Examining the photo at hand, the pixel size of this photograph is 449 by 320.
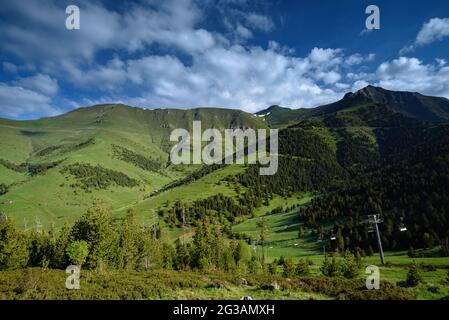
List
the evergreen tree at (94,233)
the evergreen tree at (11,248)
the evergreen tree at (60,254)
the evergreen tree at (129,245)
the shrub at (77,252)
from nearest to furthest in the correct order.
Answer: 1. the shrub at (77,252)
2. the evergreen tree at (94,233)
3. the evergreen tree at (11,248)
4. the evergreen tree at (60,254)
5. the evergreen tree at (129,245)

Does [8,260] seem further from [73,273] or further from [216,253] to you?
[216,253]

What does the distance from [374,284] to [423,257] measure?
245ft

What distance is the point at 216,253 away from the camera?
94.8m

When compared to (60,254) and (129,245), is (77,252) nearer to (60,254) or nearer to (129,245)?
(60,254)

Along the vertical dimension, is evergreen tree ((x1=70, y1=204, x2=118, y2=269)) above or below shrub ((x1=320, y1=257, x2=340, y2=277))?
above

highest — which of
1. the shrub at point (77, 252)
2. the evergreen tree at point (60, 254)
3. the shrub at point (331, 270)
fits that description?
the shrub at point (77, 252)

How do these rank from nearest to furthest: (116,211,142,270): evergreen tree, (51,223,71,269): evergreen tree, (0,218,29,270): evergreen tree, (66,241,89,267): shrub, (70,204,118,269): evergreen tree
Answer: (66,241,89,267): shrub
(70,204,118,269): evergreen tree
(0,218,29,270): evergreen tree
(51,223,71,269): evergreen tree
(116,211,142,270): evergreen tree

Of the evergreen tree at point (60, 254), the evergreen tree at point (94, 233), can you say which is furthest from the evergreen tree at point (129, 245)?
the evergreen tree at point (94, 233)

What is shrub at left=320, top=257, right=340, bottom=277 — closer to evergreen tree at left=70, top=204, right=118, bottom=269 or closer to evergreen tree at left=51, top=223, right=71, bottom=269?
evergreen tree at left=70, top=204, right=118, bottom=269

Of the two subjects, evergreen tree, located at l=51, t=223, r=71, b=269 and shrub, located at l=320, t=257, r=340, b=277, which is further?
evergreen tree, located at l=51, t=223, r=71, b=269

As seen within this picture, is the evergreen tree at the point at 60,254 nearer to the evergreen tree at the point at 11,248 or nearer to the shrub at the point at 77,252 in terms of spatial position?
the evergreen tree at the point at 11,248

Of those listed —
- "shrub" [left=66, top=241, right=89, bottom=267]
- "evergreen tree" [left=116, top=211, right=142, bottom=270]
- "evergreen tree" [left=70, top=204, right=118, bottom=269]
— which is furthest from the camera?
"evergreen tree" [left=116, top=211, right=142, bottom=270]

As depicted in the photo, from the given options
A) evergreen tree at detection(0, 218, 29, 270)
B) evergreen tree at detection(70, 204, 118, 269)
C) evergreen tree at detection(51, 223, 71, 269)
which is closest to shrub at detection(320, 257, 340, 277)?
evergreen tree at detection(70, 204, 118, 269)
